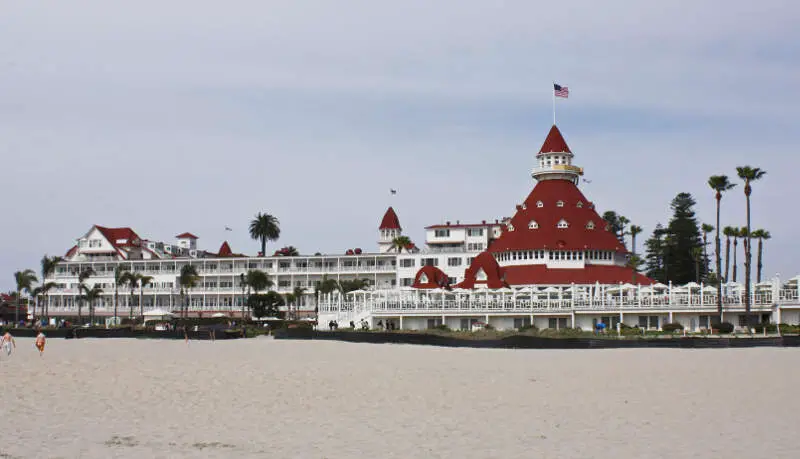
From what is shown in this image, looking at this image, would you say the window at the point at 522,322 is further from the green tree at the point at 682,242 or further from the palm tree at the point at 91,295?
the palm tree at the point at 91,295

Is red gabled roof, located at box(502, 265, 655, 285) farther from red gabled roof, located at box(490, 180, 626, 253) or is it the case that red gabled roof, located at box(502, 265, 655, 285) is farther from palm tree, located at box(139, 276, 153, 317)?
palm tree, located at box(139, 276, 153, 317)

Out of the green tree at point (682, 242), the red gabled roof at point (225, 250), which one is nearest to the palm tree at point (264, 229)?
the red gabled roof at point (225, 250)

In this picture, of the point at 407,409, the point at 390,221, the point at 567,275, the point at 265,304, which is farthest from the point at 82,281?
the point at 407,409

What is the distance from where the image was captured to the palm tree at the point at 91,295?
4036 inches

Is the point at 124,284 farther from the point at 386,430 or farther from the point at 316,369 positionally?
the point at 386,430

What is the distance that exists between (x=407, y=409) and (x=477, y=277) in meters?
54.0

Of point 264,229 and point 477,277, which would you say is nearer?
point 477,277

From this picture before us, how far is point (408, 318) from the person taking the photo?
218 ft

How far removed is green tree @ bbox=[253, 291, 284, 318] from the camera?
316ft

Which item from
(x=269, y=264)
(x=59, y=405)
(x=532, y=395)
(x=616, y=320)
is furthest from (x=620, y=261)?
(x=59, y=405)

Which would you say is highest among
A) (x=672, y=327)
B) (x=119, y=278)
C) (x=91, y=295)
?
(x=119, y=278)

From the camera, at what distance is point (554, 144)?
83875 mm

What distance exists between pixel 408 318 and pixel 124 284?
54.5 m

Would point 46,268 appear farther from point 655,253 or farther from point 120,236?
point 655,253
